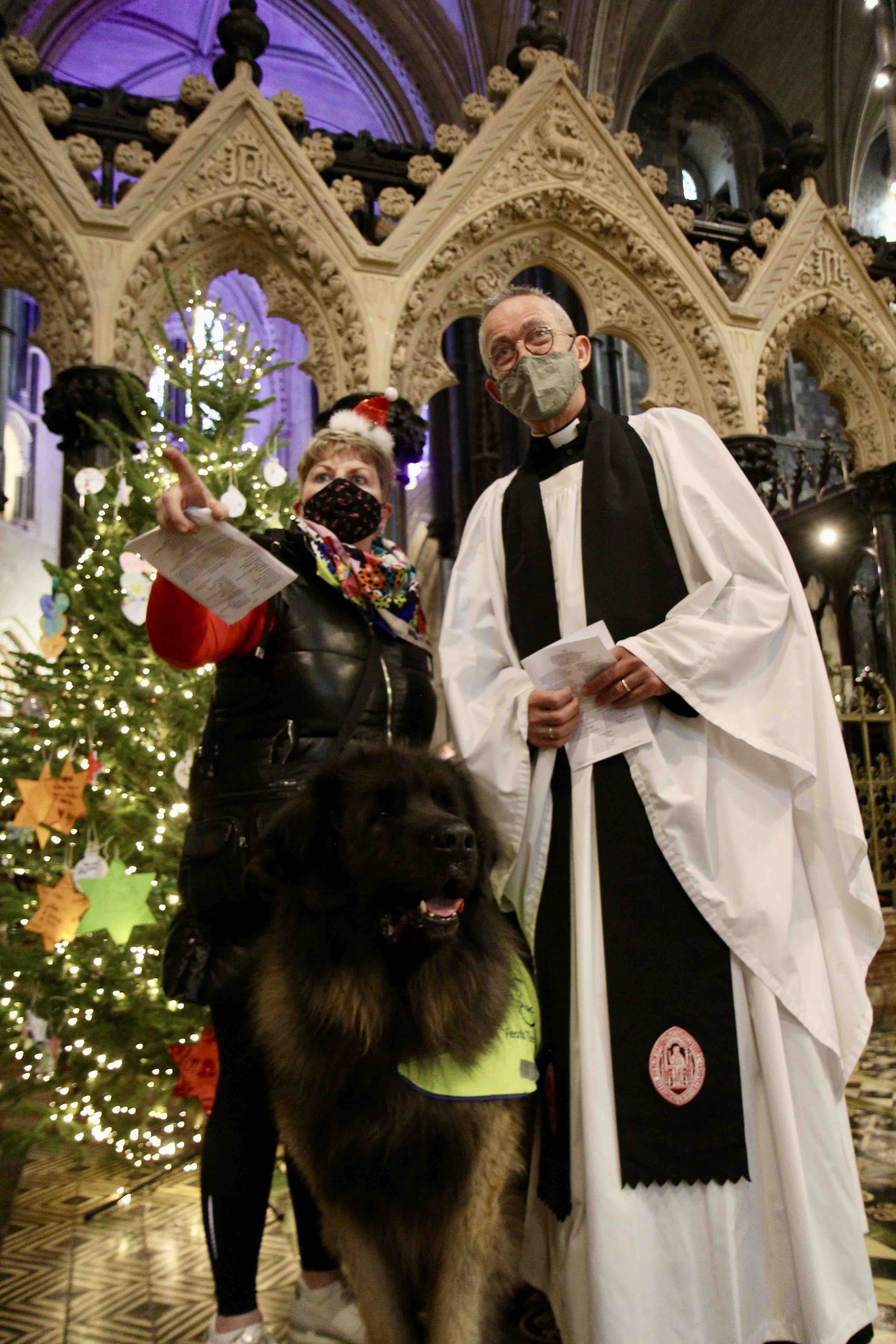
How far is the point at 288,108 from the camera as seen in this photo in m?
5.06

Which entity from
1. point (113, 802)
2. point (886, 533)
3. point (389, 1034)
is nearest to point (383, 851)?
point (389, 1034)

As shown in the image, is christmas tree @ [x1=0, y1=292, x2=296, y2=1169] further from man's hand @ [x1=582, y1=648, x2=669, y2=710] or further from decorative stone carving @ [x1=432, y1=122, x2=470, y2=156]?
decorative stone carving @ [x1=432, y1=122, x2=470, y2=156]

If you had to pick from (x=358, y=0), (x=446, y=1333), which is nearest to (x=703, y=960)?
(x=446, y=1333)

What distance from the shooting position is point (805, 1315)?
5.34 ft

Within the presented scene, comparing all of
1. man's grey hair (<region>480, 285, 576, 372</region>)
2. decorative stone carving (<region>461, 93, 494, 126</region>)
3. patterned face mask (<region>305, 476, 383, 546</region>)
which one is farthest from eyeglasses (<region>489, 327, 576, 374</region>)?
decorative stone carving (<region>461, 93, 494, 126</region>)

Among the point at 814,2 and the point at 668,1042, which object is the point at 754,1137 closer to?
the point at 668,1042

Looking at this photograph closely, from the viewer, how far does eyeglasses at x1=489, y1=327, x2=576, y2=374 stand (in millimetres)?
2057

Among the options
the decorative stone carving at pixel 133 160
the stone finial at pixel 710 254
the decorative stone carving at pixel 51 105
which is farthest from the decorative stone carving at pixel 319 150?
the stone finial at pixel 710 254

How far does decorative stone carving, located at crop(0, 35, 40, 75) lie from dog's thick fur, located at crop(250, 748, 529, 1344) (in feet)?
15.5

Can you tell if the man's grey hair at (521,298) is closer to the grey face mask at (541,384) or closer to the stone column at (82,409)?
the grey face mask at (541,384)

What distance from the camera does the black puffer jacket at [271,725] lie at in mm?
1747

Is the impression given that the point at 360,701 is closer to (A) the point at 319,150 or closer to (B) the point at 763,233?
(A) the point at 319,150

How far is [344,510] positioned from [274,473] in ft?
5.19

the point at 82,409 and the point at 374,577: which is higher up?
the point at 82,409
